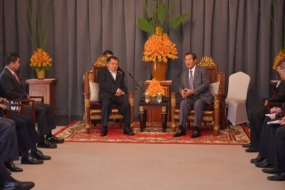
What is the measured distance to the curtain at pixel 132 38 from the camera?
900cm

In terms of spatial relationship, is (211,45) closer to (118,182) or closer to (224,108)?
(224,108)

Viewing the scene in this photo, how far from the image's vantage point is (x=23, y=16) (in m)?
9.53

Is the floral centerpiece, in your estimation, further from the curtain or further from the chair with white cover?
the chair with white cover

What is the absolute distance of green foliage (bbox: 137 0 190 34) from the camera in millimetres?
8656

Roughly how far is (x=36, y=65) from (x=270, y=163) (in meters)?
5.09

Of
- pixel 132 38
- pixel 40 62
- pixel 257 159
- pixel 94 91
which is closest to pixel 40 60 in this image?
pixel 40 62

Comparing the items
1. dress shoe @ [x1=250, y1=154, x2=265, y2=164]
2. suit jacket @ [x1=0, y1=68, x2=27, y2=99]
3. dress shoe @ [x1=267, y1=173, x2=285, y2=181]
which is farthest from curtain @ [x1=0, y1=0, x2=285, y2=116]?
dress shoe @ [x1=267, y1=173, x2=285, y2=181]

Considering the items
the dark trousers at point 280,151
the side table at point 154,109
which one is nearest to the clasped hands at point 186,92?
the side table at point 154,109

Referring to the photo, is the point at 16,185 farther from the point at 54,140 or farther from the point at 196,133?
the point at 196,133

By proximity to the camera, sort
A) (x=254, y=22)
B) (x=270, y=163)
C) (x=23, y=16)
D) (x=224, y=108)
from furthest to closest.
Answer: (x=23, y=16), (x=254, y=22), (x=224, y=108), (x=270, y=163)

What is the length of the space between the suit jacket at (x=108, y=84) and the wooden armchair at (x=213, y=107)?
93 cm

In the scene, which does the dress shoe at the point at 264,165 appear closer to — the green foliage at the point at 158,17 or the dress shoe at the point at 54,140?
the dress shoe at the point at 54,140

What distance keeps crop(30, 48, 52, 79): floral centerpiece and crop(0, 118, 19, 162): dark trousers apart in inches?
162

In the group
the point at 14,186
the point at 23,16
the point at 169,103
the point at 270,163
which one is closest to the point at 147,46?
the point at 169,103
